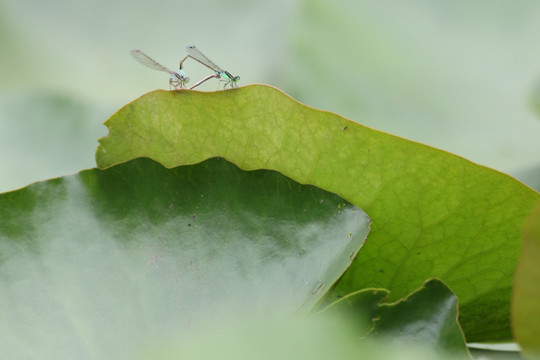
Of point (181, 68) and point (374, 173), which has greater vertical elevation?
point (181, 68)

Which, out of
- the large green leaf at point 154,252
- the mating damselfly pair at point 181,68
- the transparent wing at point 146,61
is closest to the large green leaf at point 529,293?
the large green leaf at point 154,252

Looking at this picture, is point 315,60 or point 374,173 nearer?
point 374,173

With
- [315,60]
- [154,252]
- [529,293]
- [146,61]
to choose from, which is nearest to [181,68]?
[146,61]

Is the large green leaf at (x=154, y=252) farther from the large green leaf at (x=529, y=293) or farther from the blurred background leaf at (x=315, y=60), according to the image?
the blurred background leaf at (x=315, y=60)

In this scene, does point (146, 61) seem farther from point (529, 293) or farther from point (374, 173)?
point (529, 293)

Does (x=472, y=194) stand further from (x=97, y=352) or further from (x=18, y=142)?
(x=18, y=142)

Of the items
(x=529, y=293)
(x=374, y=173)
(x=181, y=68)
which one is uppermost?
(x=181, y=68)
